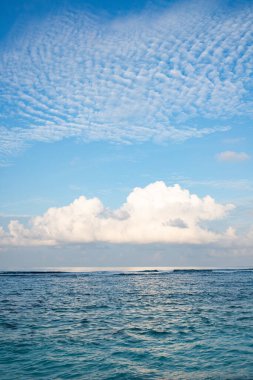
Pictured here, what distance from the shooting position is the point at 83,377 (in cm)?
1540

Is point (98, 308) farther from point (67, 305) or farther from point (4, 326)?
point (4, 326)

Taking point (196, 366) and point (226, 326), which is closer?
point (196, 366)

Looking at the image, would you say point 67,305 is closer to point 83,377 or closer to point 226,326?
point 226,326

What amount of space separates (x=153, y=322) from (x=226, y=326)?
6025 millimetres

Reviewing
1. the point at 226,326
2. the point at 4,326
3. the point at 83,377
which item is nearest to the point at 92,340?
the point at 83,377

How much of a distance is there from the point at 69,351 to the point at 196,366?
7583 millimetres

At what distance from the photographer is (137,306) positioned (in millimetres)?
38219

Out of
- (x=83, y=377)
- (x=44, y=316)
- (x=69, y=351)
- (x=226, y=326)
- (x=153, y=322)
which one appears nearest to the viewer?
(x=83, y=377)

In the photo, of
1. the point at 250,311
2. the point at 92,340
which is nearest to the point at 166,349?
the point at 92,340

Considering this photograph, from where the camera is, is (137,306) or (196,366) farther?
(137,306)

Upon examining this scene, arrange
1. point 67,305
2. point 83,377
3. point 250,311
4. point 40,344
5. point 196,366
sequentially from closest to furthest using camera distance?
point 83,377 < point 196,366 < point 40,344 < point 250,311 < point 67,305

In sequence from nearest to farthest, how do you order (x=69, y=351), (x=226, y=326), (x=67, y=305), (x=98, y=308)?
(x=69, y=351) < (x=226, y=326) < (x=98, y=308) < (x=67, y=305)

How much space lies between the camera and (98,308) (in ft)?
121

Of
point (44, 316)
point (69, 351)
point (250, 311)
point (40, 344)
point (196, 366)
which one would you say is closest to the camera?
point (196, 366)
